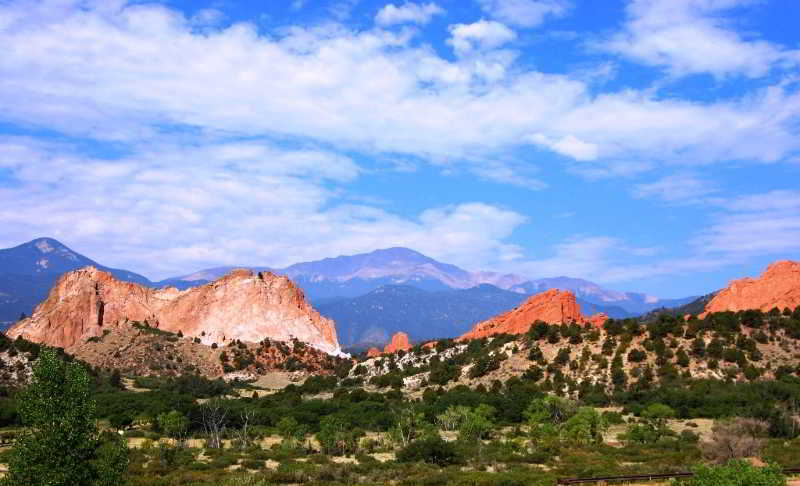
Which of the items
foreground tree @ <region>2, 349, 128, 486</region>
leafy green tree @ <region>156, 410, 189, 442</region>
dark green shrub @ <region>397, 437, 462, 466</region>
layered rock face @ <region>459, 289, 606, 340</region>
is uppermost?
layered rock face @ <region>459, 289, 606, 340</region>

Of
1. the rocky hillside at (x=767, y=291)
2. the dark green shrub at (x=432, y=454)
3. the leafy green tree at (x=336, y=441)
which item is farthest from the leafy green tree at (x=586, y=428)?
the rocky hillside at (x=767, y=291)

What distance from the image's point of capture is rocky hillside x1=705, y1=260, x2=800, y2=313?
77625mm

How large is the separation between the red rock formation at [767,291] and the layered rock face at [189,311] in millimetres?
59623

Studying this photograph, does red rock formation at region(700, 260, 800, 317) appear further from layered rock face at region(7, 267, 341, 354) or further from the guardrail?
layered rock face at region(7, 267, 341, 354)

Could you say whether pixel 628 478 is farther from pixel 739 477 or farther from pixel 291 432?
pixel 291 432

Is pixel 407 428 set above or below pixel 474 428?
below

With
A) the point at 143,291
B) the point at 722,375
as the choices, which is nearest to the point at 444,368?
the point at 722,375

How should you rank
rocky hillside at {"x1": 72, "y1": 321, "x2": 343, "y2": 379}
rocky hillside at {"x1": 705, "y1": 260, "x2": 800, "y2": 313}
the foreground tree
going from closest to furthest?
the foreground tree < rocky hillside at {"x1": 705, "y1": 260, "x2": 800, "y2": 313} < rocky hillside at {"x1": 72, "y1": 321, "x2": 343, "y2": 379}

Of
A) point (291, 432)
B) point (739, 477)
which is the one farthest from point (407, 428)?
point (739, 477)

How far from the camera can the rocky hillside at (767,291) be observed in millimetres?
77625

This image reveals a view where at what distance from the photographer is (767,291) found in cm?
7981

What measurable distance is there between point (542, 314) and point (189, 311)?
58291 mm

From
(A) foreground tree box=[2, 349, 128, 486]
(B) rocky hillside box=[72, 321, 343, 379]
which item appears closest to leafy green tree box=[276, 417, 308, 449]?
(A) foreground tree box=[2, 349, 128, 486]

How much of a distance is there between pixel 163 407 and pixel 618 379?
129ft
